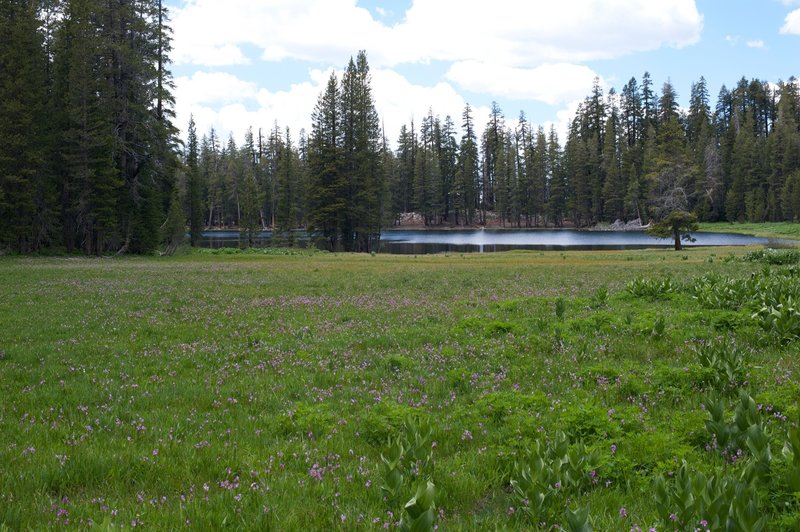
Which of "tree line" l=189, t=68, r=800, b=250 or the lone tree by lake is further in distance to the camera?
"tree line" l=189, t=68, r=800, b=250

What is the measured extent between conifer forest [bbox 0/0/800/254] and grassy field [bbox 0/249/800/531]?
120 ft

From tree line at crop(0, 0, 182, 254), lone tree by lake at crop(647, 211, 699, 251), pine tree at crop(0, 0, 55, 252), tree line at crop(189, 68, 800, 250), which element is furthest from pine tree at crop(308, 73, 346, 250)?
lone tree by lake at crop(647, 211, 699, 251)

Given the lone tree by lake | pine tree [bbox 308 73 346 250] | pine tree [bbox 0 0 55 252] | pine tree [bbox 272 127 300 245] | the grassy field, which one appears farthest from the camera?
pine tree [bbox 272 127 300 245]

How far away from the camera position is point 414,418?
239 inches

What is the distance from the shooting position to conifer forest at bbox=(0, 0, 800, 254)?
43719 mm

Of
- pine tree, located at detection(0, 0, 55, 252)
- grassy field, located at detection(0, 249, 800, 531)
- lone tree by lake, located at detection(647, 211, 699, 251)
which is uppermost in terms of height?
pine tree, located at detection(0, 0, 55, 252)

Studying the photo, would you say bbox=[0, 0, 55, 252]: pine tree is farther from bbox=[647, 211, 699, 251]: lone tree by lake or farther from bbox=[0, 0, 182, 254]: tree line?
bbox=[647, 211, 699, 251]: lone tree by lake

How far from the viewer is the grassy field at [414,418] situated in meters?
4.04

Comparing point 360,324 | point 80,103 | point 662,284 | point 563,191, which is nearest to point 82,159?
point 80,103

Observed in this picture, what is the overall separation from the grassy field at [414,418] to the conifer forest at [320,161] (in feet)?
120

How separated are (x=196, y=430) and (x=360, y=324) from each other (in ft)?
24.4

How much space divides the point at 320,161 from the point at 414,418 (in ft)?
251

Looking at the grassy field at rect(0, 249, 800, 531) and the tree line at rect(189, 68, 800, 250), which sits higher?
the tree line at rect(189, 68, 800, 250)

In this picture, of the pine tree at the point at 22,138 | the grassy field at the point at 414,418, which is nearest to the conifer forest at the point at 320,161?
the pine tree at the point at 22,138
